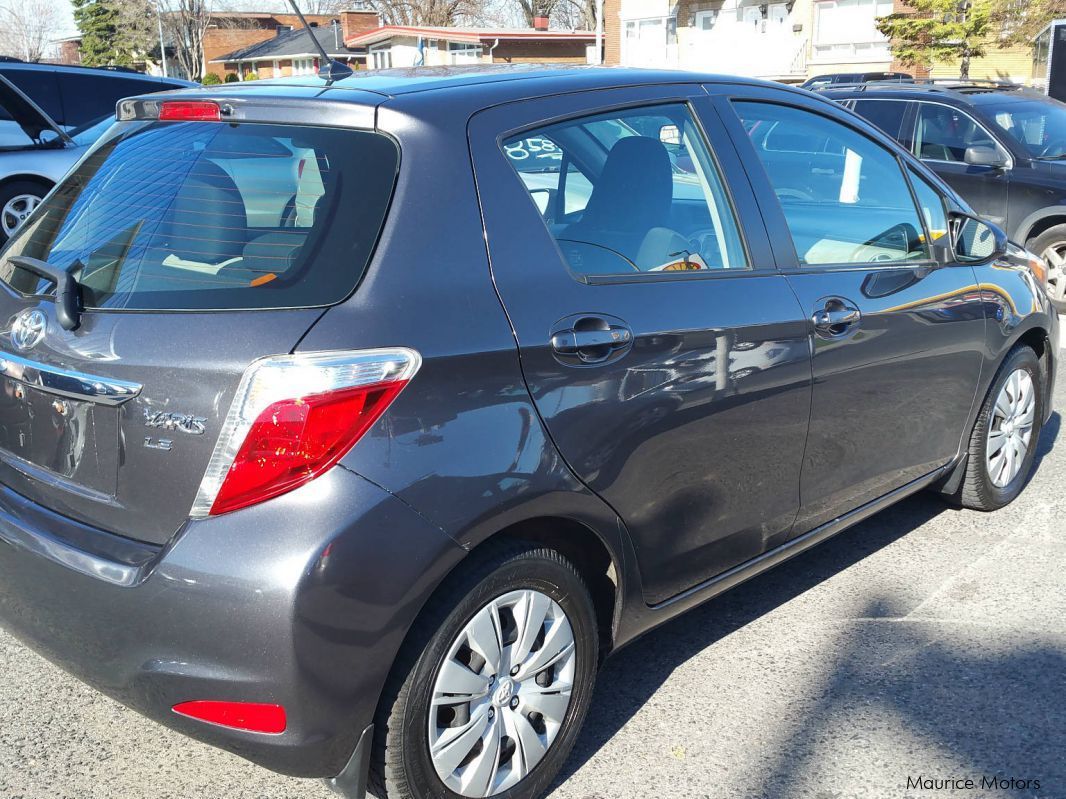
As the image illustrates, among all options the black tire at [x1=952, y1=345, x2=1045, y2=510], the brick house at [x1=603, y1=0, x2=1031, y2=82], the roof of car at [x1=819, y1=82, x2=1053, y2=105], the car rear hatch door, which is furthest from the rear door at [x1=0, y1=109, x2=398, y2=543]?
the brick house at [x1=603, y1=0, x2=1031, y2=82]

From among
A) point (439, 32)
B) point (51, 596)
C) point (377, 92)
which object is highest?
point (439, 32)

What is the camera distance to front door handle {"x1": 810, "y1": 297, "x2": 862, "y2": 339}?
3.28 metres

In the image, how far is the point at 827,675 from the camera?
3.35 meters

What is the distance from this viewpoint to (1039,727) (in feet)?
10.0

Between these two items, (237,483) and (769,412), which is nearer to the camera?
(237,483)

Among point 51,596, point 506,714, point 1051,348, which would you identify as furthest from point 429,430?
point 1051,348

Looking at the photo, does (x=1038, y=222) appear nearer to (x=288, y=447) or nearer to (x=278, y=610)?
(x=288, y=447)

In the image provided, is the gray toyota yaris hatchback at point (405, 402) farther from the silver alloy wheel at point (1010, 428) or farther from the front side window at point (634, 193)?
the silver alloy wheel at point (1010, 428)

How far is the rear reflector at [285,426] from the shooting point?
218 cm

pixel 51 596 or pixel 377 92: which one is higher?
pixel 377 92

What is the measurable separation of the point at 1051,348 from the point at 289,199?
11.9 feet

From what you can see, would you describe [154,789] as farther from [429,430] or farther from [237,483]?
[429,430]

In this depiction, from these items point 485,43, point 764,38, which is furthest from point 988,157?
point 485,43

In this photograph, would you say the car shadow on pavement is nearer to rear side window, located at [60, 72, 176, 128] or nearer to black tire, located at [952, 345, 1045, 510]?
black tire, located at [952, 345, 1045, 510]
